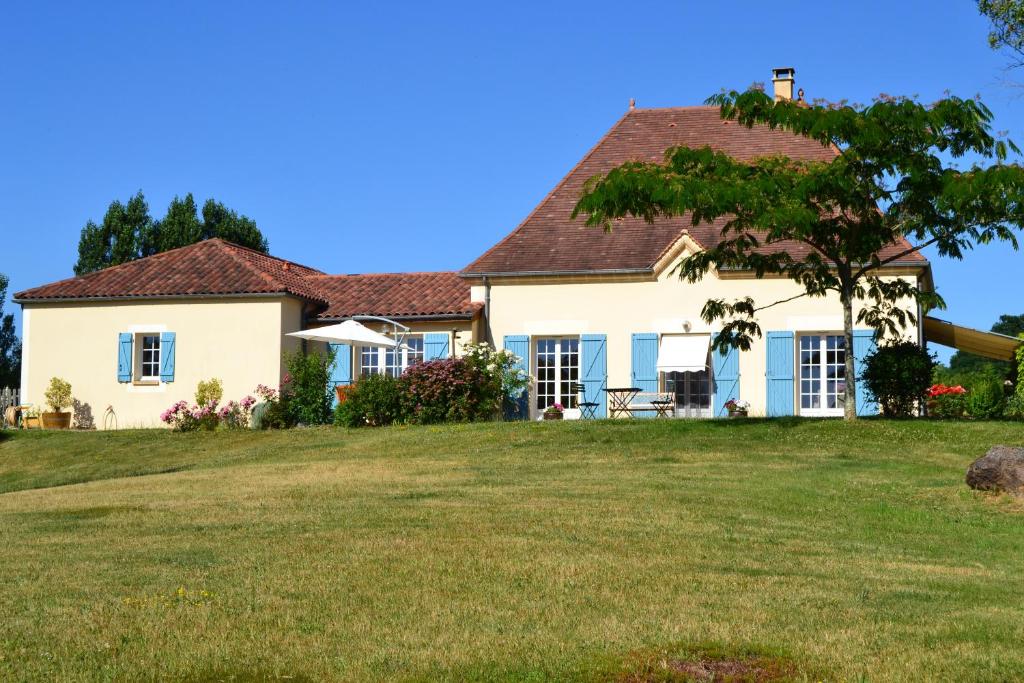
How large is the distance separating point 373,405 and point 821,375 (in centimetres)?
934

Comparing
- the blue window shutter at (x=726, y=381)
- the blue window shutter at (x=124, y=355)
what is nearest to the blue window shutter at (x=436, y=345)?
the blue window shutter at (x=726, y=381)

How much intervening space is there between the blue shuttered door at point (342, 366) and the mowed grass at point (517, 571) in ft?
29.5

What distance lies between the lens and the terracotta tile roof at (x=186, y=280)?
2631cm

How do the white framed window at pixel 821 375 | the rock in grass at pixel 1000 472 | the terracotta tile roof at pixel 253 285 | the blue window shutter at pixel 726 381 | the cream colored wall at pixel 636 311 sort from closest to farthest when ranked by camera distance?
the rock in grass at pixel 1000 472 < the white framed window at pixel 821 375 < the cream colored wall at pixel 636 311 < the blue window shutter at pixel 726 381 < the terracotta tile roof at pixel 253 285

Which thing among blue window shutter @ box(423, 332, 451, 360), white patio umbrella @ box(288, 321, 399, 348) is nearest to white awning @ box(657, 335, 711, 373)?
blue window shutter @ box(423, 332, 451, 360)

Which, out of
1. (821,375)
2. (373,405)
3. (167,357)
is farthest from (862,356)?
(167,357)

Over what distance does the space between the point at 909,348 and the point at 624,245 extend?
6.81m

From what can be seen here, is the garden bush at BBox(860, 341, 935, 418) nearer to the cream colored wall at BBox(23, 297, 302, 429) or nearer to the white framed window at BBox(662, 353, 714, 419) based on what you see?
the white framed window at BBox(662, 353, 714, 419)

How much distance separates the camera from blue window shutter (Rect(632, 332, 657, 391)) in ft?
81.4

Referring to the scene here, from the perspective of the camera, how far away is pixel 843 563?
30.5 ft

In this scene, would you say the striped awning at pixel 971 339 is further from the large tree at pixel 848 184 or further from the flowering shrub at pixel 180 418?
the flowering shrub at pixel 180 418

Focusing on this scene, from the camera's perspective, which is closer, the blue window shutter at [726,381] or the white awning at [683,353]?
the white awning at [683,353]

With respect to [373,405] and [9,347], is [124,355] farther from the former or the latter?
[9,347]

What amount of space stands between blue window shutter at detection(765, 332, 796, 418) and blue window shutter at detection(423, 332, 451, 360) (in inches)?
274
